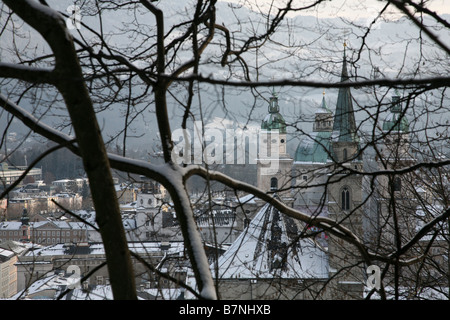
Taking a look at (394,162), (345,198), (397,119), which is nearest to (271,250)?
(394,162)

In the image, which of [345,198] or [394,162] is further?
[345,198]

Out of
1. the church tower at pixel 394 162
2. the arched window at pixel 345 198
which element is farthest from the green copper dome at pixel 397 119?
the arched window at pixel 345 198

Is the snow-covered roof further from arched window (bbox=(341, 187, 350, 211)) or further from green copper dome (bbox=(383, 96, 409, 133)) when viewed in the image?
arched window (bbox=(341, 187, 350, 211))

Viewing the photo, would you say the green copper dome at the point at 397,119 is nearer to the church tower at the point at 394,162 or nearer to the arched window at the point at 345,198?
the church tower at the point at 394,162

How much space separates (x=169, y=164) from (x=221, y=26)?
185 cm

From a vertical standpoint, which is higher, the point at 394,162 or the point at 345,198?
the point at 394,162

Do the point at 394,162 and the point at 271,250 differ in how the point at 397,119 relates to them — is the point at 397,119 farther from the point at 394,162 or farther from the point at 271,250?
the point at 271,250

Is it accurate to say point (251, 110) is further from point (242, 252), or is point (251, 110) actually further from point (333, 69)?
point (242, 252)

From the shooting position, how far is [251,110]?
14.5ft

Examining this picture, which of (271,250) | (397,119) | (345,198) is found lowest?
(345,198)

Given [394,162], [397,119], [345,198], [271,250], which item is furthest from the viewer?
[345,198]

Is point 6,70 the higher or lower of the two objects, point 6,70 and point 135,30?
the lower
